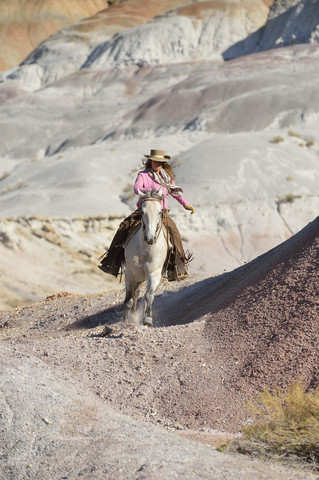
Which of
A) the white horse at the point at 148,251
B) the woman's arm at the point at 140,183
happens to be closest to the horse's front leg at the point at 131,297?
the white horse at the point at 148,251

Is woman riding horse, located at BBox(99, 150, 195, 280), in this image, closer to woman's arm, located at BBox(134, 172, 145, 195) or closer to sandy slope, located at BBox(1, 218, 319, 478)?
woman's arm, located at BBox(134, 172, 145, 195)

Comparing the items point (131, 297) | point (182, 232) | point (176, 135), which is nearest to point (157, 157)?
point (131, 297)

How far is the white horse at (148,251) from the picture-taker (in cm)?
1012

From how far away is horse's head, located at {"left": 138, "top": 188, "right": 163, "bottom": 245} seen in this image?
395 inches

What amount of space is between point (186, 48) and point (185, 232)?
45304 mm

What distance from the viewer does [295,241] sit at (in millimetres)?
11000

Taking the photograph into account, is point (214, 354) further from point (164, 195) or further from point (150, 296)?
point (164, 195)

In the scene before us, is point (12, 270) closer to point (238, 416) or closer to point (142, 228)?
point (142, 228)

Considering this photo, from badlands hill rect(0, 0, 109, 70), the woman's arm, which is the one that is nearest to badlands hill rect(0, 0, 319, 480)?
the woman's arm

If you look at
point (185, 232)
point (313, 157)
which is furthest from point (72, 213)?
point (313, 157)

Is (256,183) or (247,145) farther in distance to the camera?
(247,145)

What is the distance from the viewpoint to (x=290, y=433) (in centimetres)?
648

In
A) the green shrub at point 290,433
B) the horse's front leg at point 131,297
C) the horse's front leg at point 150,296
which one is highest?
the green shrub at point 290,433

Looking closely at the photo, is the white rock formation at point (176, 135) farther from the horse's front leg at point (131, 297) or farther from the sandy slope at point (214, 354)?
the sandy slope at point (214, 354)
